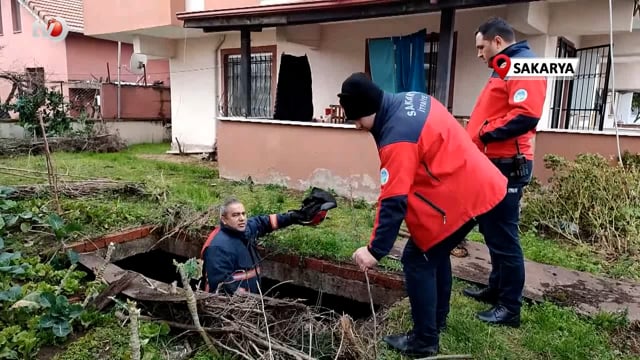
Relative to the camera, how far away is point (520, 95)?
8.46 ft

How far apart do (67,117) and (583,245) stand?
10.9 meters

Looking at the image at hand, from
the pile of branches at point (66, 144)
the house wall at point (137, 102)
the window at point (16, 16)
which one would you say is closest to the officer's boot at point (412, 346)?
the pile of branches at point (66, 144)

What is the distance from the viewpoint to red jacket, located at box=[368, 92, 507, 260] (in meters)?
1.94

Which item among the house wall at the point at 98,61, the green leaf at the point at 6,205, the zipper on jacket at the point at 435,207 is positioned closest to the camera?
the zipper on jacket at the point at 435,207

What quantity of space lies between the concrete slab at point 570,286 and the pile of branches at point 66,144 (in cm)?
885

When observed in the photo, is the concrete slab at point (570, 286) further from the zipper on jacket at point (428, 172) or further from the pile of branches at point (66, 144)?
the pile of branches at point (66, 144)

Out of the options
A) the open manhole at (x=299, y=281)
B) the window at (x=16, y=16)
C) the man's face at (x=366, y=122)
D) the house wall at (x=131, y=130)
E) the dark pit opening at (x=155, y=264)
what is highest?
the window at (x=16, y=16)

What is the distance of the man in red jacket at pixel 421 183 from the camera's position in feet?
6.40

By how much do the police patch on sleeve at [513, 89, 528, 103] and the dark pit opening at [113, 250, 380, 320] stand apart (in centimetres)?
177

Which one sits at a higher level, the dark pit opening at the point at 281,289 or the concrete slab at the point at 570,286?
the concrete slab at the point at 570,286

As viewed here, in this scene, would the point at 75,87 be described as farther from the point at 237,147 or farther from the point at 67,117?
the point at 237,147

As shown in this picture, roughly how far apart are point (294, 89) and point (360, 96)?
5.80 metres

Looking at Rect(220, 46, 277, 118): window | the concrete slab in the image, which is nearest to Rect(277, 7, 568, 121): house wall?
Rect(220, 46, 277, 118): window

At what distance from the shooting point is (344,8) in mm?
5426
